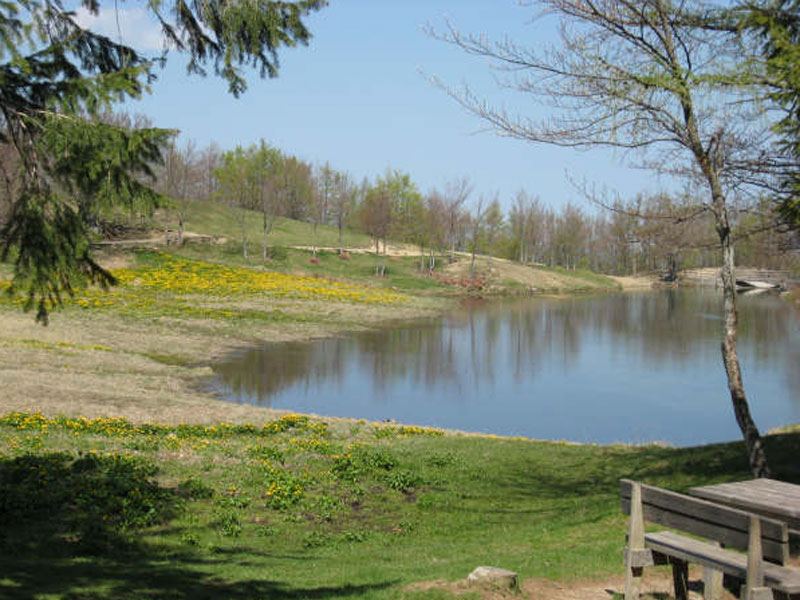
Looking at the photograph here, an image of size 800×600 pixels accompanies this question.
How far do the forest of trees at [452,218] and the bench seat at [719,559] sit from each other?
17.9 ft

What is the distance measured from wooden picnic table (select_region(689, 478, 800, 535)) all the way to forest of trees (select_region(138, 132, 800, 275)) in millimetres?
4611

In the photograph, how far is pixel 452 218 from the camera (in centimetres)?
8425

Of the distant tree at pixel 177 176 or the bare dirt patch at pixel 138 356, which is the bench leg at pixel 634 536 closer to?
the bare dirt patch at pixel 138 356

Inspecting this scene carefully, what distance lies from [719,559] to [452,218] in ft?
261

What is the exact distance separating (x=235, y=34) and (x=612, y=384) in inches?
966

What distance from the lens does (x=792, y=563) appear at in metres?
7.21

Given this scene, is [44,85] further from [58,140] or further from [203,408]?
[203,408]

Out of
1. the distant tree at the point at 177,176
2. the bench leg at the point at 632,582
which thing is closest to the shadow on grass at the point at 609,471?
the bench leg at the point at 632,582

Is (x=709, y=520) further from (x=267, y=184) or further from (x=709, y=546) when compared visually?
(x=267, y=184)

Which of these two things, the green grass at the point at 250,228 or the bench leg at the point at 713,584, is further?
the green grass at the point at 250,228

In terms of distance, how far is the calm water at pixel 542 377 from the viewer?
79.6ft

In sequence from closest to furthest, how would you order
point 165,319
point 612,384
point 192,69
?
point 192,69 < point 612,384 < point 165,319

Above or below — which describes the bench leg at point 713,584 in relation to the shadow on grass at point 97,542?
above

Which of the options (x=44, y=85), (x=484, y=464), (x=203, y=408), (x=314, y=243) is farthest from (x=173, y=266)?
(x=44, y=85)
